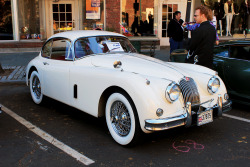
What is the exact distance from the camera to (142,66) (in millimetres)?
4238

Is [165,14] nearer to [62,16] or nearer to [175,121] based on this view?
[62,16]

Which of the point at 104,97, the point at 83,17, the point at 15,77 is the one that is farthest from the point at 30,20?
the point at 104,97

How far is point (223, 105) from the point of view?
4359 mm

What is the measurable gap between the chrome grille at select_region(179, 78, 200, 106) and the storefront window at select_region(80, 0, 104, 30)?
11.2 meters

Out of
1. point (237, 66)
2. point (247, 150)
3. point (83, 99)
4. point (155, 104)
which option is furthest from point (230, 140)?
point (83, 99)

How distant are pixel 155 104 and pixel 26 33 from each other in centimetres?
1246

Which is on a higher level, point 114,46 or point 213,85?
point 114,46

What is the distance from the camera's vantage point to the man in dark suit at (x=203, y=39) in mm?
5508

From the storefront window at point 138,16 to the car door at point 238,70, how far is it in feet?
31.5

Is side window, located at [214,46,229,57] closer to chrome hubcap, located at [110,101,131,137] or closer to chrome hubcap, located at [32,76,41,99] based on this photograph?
chrome hubcap, located at [110,101,131,137]

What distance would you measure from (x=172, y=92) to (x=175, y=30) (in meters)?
6.32

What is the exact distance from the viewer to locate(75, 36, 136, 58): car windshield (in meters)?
5.04

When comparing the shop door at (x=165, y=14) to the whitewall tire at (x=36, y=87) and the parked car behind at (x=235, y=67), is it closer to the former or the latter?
the parked car behind at (x=235, y=67)

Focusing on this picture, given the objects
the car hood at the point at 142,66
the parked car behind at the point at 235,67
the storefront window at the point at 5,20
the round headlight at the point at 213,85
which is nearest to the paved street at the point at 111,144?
the parked car behind at the point at 235,67
